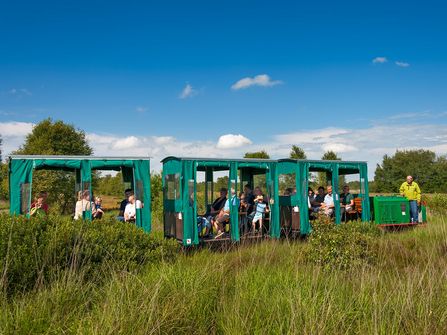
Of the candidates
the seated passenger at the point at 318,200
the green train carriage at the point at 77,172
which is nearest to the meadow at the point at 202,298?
the green train carriage at the point at 77,172

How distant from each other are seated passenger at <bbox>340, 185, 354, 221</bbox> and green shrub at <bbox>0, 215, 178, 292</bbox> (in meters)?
7.45

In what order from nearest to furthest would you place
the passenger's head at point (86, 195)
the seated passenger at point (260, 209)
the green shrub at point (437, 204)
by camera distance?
the passenger's head at point (86, 195), the seated passenger at point (260, 209), the green shrub at point (437, 204)

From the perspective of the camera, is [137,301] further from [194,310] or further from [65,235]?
[65,235]

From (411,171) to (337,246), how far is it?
45436 millimetres

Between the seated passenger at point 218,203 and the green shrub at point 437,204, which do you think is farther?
the green shrub at point 437,204

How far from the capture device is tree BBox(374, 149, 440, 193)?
4414 cm

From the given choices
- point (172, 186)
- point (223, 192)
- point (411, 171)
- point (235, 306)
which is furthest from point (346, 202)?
point (411, 171)

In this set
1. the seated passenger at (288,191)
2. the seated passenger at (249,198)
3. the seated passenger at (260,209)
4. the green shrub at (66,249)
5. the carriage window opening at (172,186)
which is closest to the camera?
the green shrub at (66,249)

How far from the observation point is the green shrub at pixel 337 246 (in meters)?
6.38

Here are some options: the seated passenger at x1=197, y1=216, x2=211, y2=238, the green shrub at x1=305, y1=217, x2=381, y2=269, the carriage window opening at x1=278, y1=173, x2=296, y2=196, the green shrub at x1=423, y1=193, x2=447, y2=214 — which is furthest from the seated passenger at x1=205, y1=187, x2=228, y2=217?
the green shrub at x1=423, y1=193, x2=447, y2=214

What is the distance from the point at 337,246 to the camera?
6855 mm

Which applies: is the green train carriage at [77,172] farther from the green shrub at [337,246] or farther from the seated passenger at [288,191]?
the seated passenger at [288,191]

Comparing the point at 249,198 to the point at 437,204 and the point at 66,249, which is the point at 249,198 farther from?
the point at 437,204

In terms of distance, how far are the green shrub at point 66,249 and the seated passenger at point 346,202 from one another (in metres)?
7.45
